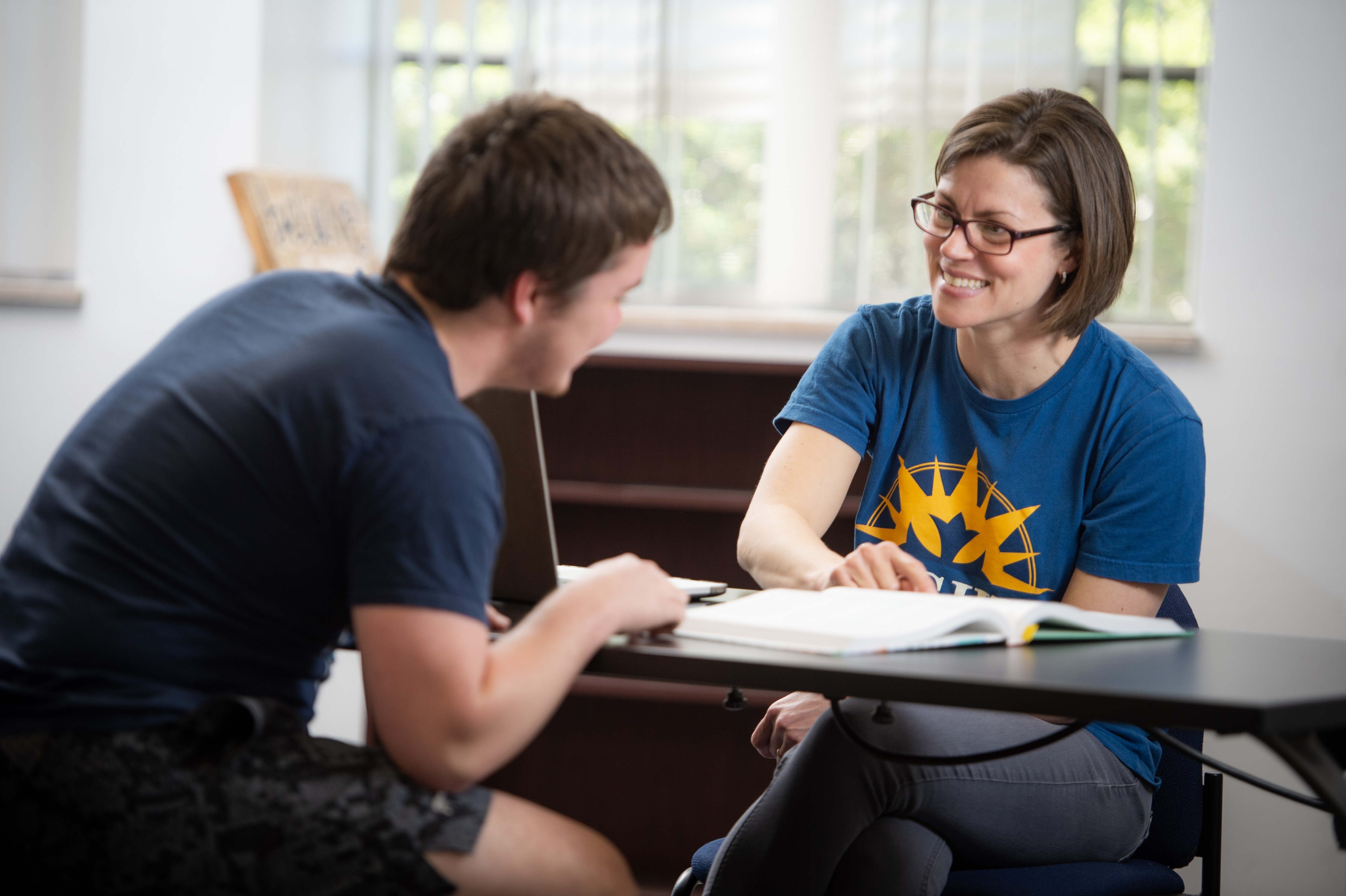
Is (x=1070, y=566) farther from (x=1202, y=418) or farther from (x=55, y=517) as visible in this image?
(x=1202, y=418)

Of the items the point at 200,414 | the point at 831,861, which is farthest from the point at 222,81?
the point at 831,861

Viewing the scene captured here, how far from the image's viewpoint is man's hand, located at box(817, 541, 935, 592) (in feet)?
3.95

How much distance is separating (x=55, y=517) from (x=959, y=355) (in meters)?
1.07

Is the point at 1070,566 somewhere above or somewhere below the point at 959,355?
below

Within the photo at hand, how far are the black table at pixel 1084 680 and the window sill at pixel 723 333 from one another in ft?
6.37

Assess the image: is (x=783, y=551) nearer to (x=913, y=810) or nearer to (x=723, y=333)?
(x=913, y=810)

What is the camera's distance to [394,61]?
127 inches

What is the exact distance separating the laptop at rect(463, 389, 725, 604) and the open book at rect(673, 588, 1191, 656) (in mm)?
172

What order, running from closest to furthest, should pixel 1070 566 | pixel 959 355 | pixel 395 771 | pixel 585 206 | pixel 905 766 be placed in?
pixel 395 771, pixel 585 206, pixel 905 766, pixel 1070 566, pixel 959 355

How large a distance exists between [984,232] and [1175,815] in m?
0.72

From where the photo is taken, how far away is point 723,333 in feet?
9.80

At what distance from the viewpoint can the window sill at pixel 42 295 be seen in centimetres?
303

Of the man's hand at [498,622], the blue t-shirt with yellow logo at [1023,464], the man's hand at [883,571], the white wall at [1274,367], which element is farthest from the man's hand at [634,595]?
the white wall at [1274,367]

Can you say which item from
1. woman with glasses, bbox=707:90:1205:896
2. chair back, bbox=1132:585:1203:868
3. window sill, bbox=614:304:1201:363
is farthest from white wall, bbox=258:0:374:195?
chair back, bbox=1132:585:1203:868
